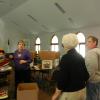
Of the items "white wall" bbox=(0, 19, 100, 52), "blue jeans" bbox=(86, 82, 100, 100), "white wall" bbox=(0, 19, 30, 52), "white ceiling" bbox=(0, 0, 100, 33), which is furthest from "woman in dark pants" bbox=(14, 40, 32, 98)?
"white wall" bbox=(0, 19, 30, 52)

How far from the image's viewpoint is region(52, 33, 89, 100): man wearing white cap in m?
2.31

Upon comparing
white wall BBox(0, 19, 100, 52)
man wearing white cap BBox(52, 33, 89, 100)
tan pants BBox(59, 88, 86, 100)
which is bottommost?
tan pants BBox(59, 88, 86, 100)

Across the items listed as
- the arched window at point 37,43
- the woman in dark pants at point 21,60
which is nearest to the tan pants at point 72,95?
the woman in dark pants at point 21,60

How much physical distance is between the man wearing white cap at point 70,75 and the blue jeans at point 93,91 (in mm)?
880

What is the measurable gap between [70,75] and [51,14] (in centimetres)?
790

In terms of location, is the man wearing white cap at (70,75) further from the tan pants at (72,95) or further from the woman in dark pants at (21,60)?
the woman in dark pants at (21,60)

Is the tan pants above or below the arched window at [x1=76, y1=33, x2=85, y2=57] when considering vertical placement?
below

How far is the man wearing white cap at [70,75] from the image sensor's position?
2.31 meters

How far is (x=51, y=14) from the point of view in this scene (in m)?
10.0

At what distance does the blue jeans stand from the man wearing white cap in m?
0.88

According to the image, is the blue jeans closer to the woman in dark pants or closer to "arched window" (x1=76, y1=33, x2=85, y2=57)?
the woman in dark pants

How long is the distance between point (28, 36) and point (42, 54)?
930cm

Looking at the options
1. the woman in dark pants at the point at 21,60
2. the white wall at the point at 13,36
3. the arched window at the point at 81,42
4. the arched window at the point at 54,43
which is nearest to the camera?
the woman in dark pants at the point at 21,60

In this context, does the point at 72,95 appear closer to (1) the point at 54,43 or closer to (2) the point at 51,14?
(2) the point at 51,14
